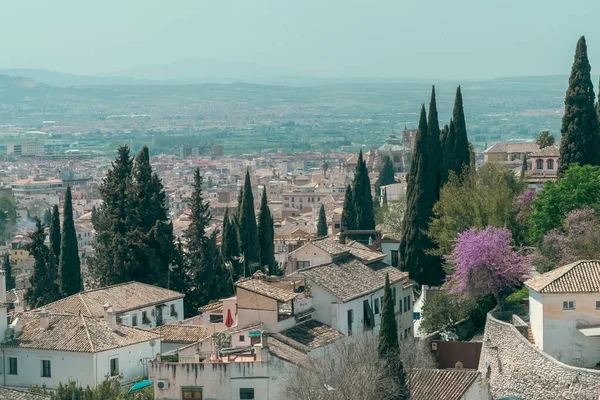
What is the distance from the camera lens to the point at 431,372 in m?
36.5

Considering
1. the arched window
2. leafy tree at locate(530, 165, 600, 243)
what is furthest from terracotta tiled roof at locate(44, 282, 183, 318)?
the arched window

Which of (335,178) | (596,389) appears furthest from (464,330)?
(335,178)

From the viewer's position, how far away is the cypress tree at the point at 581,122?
4991cm

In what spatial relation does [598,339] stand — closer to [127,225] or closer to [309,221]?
[127,225]

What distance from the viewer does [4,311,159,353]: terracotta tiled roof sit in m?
38.0

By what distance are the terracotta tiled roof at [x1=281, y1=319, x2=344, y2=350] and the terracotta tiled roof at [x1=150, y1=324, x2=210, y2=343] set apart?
102 inches

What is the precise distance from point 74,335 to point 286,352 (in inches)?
240

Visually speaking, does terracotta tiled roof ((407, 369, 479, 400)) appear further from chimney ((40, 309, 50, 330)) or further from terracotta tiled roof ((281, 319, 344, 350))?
chimney ((40, 309, 50, 330))

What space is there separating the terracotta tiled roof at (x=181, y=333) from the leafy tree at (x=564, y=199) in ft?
37.2

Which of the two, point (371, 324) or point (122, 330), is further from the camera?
point (371, 324)

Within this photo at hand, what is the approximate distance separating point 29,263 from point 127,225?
51442 millimetres

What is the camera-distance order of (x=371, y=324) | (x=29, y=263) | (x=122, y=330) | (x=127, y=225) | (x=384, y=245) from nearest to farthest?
(x=122, y=330) < (x=371, y=324) < (x=127, y=225) < (x=384, y=245) < (x=29, y=263)

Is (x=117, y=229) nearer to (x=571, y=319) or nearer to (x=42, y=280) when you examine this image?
(x=42, y=280)

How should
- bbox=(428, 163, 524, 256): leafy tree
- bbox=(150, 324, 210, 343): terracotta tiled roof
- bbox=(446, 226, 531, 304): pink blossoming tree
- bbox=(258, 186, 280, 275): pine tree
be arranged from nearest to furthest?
1. bbox=(150, 324, 210, 343): terracotta tiled roof
2. bbox=(446, 226, 531, 304): pink blossoming tree
3. bbox=(428, 163, 524, 256): leafy tree
4. bbox=(258, 186, 280, 275): pine tree
